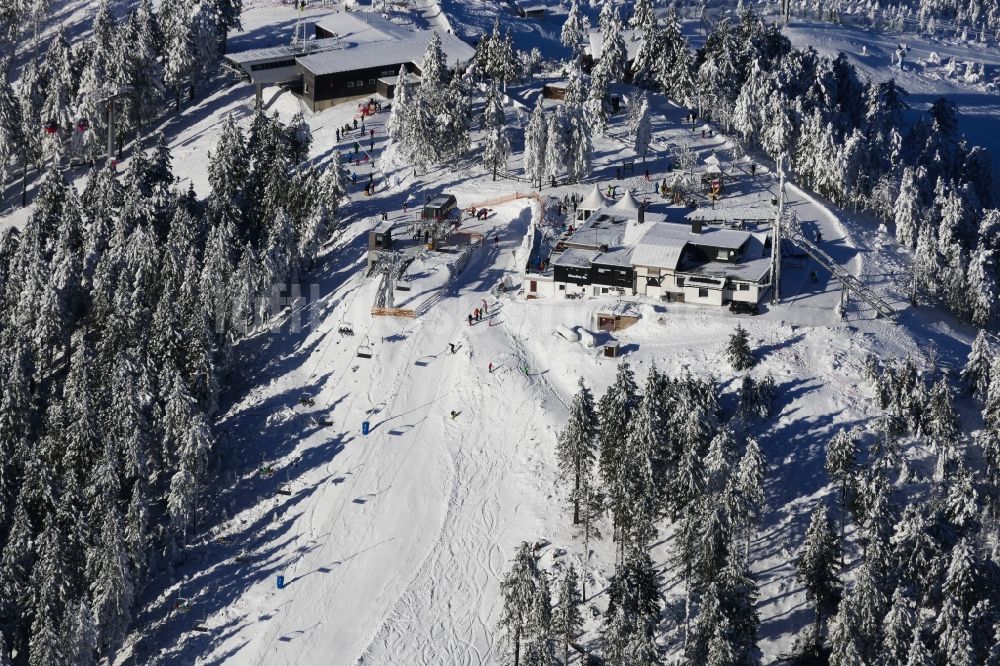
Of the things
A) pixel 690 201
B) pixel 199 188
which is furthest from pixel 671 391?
pixel 199 188

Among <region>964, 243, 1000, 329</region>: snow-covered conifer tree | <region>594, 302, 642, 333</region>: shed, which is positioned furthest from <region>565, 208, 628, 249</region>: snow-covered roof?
<region>964, 243, 1000, 329</region>: snow-covered conifer tree

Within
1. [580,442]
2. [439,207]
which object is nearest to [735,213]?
[439,207]

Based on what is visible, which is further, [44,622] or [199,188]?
[199,188]

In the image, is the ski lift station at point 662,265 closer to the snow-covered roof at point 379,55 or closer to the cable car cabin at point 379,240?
the cable car cabin at point 379,240

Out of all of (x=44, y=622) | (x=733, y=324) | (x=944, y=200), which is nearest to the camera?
(x=44, y=622)

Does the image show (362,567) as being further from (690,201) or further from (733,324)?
(690,201)

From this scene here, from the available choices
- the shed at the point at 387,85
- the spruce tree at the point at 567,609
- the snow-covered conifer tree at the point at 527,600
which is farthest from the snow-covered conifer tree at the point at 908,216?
the snow-covered conifer tree at the point at 527,600

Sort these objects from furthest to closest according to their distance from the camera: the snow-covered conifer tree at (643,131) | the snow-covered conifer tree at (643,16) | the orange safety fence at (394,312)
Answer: the snow-covered conifer tree at (643,16) < the snow-covered conifer tree at (643,131) < the orange safety fence at (394,312)
